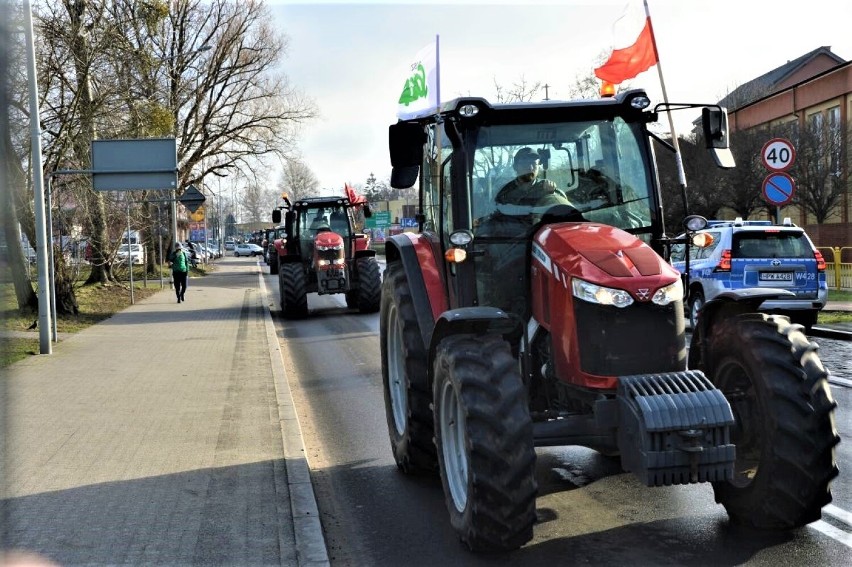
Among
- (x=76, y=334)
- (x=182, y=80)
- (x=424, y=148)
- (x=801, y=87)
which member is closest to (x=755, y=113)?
(x=801, y=87)

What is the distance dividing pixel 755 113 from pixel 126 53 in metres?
36.8

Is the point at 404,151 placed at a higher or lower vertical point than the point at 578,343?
higher

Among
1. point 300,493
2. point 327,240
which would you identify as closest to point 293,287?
point 327,240

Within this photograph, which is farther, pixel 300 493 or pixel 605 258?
pixel 300 493

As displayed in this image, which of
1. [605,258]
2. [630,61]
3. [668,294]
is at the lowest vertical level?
[668,294]

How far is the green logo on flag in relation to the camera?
7386mm

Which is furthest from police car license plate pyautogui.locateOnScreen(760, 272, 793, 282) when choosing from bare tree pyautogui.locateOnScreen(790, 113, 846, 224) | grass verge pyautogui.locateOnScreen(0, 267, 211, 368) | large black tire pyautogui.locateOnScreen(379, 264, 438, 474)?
bare tree pyautogui.locateOnScreen(790, 113, 846, 224)

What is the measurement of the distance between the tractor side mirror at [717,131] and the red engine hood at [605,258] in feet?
2.76

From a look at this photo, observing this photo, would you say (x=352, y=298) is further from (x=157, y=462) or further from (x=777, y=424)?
(x=777, y=424)

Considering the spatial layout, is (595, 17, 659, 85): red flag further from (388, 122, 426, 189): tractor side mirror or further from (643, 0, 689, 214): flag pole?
(388, 122, 426, 189): tractor side mirror

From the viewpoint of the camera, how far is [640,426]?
4449 millimetres

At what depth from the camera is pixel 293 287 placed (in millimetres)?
20531

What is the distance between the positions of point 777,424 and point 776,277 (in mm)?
10941

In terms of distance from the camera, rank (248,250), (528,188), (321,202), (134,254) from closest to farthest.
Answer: (528,188) → (321,202) → (134,254) → (248,250)
